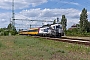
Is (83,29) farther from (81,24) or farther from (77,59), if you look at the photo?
(77,59)

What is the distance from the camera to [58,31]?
42188mm

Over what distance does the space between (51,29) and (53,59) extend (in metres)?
33.8

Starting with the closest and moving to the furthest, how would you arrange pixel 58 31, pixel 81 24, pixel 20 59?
pixel 20 59
pixel 58 31
pixel 81 24

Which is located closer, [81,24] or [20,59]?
[20,59]

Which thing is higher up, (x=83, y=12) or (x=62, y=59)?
(x=83, y=12)

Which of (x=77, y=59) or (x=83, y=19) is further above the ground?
(x=83, y=19)

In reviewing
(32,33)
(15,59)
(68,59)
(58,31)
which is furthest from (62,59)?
(32,33)

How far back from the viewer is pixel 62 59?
10.6m

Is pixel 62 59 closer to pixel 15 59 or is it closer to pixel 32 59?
pixel 32 59

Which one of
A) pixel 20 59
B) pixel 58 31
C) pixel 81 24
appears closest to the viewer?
pixel 20 59

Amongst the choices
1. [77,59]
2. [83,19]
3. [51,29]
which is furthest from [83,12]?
[77,59]

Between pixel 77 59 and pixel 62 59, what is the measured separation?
2.49 feet

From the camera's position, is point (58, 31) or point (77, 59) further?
point (58, 31)

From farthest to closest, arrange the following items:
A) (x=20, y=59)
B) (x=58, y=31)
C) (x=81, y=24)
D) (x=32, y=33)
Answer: (x=81, y=24)
(x=32, y=33)
(x=58, y=31)
(x=20, y=59)
